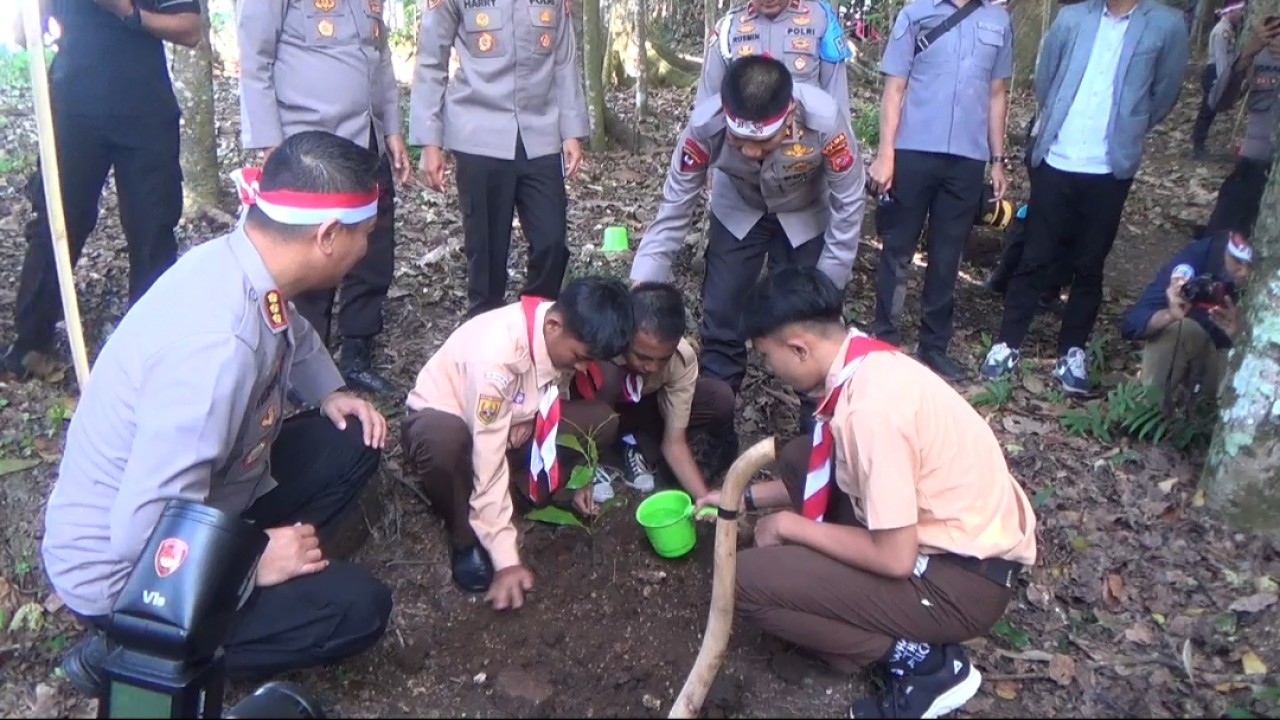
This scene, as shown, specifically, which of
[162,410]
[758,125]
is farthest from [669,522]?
[162,410]

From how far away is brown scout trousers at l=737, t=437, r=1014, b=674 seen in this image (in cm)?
292

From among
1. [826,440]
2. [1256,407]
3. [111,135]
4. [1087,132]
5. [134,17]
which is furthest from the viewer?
[1087,132]

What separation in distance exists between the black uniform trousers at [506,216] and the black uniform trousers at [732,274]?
80 cm

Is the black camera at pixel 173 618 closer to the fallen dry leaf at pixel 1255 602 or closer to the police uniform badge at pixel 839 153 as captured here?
the police uniform badge at pixel 839 153

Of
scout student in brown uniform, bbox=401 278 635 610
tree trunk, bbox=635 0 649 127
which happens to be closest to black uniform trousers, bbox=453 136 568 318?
scout student in brown uniform, bbox=401 278 635 610

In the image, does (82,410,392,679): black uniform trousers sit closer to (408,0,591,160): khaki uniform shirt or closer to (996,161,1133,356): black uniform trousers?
(408,0,591,160): khaki uniform shirt

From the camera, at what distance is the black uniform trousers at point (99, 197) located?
397 centimetres

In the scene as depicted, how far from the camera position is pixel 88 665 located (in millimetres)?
2730

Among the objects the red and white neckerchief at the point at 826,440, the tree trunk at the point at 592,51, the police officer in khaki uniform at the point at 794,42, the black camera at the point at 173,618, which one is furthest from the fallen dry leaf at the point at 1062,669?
the tree trunk at the point at 592,51

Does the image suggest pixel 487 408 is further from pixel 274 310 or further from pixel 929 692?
pixel 929 692

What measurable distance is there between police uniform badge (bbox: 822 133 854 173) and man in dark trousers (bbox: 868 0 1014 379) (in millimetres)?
876

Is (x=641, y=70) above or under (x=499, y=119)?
under

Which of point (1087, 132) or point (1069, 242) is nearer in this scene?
point (1087, 132)

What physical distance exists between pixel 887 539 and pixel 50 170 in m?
2.87
